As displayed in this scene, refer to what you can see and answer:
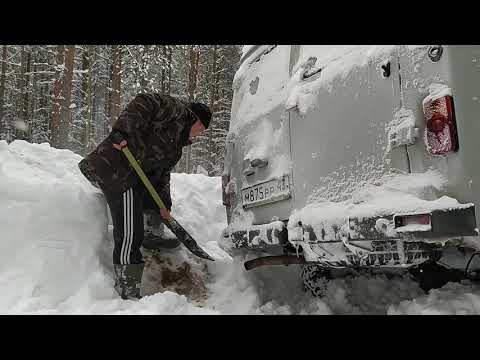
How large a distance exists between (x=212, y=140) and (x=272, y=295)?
60.2 feet

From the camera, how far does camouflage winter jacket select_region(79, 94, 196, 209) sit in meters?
3.58

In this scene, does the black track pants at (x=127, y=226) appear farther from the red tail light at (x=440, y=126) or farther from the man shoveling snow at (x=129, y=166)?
the red tail light at (x=440, y=126)

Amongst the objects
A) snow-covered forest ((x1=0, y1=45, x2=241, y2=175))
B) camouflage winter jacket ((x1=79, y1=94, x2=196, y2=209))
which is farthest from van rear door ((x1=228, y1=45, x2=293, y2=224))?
snow-covered forest ((x1=0, y1=45, x2=241, y2=175))

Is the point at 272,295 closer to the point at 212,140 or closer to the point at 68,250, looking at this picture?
the point at 68,250

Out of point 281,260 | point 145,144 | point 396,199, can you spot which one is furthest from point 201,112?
point 396,199

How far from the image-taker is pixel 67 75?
16094 millimetres

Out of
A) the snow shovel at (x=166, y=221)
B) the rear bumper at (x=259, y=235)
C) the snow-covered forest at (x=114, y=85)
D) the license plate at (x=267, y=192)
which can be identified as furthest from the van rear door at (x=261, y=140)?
the snow-covered forest at (x=114, y=85)

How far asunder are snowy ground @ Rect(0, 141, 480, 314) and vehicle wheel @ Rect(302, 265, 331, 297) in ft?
0.24

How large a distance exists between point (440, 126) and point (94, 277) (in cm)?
277

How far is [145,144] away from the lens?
3791 mm

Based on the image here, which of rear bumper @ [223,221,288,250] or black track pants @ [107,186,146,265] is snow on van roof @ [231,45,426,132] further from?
black track pants @ [107,186,146,265]

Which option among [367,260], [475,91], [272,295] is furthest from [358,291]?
[475,91]

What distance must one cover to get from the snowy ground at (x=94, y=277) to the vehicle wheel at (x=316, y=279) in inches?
2.8

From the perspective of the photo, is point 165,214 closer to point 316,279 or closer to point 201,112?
point 201,112
